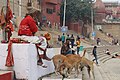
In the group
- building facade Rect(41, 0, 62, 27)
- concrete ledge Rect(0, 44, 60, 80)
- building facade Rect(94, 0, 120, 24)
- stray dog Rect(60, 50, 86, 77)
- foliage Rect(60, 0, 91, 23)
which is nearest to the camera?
concrete ledge Rect(0, 44, 60, 80)

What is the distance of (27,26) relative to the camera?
365 inches

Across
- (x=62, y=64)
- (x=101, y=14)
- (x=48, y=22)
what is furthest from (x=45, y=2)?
(x=62, y=64)

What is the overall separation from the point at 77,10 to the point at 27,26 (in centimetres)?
6154

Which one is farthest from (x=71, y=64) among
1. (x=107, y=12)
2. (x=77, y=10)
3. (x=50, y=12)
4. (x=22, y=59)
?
(x=107, y=12)

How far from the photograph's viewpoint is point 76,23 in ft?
247

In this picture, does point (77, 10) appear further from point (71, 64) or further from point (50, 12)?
point (71, 64)

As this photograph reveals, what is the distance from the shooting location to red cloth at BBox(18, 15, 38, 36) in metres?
9.16

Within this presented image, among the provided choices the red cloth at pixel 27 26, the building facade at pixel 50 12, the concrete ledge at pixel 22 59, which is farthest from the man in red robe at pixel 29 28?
the building facade at pixel 50 12

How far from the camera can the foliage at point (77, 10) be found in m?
70.2

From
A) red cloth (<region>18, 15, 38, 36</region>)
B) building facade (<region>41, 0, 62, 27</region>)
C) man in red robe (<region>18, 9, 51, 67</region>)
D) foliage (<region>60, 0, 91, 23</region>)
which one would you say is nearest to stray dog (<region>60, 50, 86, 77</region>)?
man in red robe (<region>18, 9, 51, 67</region>)

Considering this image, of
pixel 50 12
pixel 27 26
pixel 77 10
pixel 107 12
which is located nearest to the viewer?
pixel 27 26

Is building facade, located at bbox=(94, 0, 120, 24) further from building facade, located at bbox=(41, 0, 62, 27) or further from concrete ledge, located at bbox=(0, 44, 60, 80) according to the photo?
concrete ledge, located at bbox=(0, 44, 60, 80)

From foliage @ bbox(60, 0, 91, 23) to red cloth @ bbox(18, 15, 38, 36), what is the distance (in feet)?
199

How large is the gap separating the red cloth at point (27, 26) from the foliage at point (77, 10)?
199 feet
